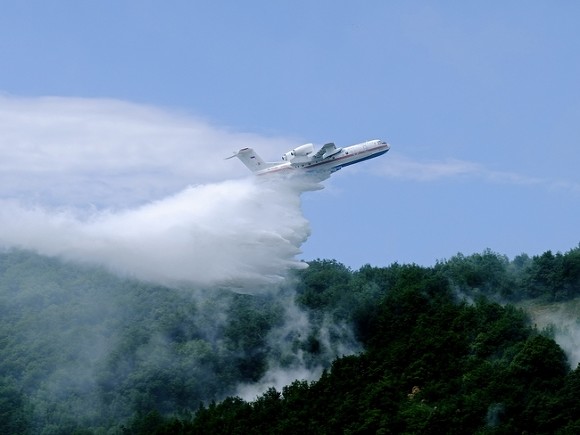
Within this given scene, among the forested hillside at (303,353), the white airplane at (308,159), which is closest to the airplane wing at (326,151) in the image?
the white airplane at (308,159)

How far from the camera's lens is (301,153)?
102 metres

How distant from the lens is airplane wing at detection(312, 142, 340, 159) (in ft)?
338

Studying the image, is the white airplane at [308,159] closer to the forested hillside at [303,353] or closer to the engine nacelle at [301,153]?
the engine nacelle at [301,153]

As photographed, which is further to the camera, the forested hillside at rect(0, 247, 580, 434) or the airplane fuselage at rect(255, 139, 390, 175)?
the airplane fuselage at rect(255, 139, 390, 175)

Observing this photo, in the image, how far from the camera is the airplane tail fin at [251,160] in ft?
339

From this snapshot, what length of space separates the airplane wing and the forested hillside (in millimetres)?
11994

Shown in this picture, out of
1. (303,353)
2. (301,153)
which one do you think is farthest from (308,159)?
(303,353)

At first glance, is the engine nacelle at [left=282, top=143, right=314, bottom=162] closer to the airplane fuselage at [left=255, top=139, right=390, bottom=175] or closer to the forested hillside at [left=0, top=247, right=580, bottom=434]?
the airplane fuselage at [left=255, top=139, right=390, bottom=175]

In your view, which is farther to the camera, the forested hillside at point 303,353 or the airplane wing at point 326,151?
the airplane wing at point 326,151

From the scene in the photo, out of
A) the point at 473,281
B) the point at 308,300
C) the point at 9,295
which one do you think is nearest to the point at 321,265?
the point at 308,300

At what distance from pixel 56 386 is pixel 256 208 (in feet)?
130

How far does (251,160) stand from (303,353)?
2680 cm

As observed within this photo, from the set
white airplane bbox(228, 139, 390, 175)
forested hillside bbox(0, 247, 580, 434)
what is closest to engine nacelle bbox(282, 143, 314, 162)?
white airplane bbox(228, 139, 390, 175)

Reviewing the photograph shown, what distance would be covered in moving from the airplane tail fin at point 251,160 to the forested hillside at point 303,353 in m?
10.1
